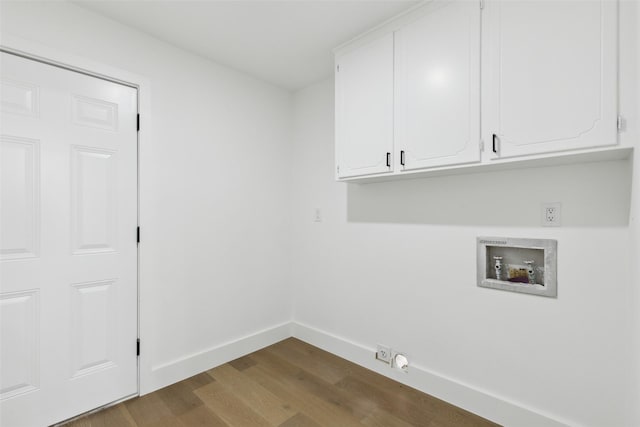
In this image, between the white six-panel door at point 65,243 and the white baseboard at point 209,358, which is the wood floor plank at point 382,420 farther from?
the white six-panel door at point 65,243

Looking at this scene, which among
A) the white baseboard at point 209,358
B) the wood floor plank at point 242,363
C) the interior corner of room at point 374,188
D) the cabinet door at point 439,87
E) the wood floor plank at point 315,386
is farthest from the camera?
the wood floor plank at point 242,363

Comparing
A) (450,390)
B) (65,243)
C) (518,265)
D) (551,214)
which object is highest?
(551,214)

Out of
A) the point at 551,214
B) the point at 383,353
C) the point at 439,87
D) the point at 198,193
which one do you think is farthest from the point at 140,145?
the point at 551,214

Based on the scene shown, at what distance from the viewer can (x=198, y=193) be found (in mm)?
2492

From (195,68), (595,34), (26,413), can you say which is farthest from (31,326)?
(595,34)

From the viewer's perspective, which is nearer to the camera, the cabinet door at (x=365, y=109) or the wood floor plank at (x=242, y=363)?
the cabinet door at (x=365, y=109)

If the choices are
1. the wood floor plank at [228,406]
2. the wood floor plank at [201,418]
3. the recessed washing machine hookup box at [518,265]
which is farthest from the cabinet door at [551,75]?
the wood floor plank at [201,418]

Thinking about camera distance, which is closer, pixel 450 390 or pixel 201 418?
pixel 201 418

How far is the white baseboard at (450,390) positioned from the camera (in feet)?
5.77

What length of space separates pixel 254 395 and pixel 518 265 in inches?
76.2

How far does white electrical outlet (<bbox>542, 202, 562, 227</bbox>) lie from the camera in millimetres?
1673

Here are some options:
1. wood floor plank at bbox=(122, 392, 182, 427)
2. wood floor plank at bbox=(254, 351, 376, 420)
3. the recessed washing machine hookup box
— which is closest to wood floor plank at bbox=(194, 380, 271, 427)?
wood floor plank at bbox=(122, 392, 182, 427)

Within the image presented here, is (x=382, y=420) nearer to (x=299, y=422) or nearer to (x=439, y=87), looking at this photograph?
(x=299, y=422)

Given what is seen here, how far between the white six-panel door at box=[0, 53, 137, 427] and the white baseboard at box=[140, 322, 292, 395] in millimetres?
141
